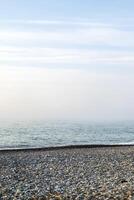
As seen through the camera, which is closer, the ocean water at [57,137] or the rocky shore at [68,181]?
the rocky shore at [68,181]

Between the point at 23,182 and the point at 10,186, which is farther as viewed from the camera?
the point at 23,182

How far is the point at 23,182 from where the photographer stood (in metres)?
21.9

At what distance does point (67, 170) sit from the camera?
26.5 metres

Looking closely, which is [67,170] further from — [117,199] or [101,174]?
[117,199]

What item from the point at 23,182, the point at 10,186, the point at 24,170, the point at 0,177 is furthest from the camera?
the point at 24,170

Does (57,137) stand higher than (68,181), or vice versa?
(57,137)

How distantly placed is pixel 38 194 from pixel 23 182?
3.81 meters

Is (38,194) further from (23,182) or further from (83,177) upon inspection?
(83,177)

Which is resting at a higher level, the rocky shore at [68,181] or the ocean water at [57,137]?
the ocean water at [57,137]

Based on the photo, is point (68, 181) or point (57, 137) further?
point (57, 137)

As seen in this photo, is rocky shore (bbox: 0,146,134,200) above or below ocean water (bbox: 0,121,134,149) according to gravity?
A: below

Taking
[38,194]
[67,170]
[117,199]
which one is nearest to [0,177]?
[67,170]

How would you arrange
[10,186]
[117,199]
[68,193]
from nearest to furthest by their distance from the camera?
[117,199], [68,193], [10,186]

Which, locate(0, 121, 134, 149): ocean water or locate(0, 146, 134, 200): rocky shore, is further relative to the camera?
locate(0, 121, 134, 149): ocean water
